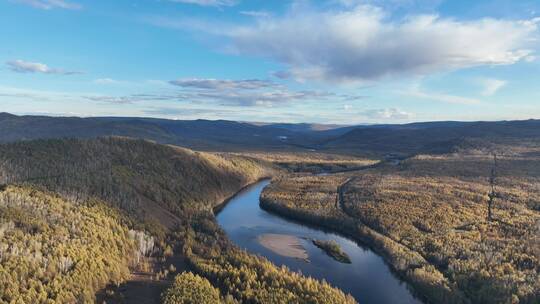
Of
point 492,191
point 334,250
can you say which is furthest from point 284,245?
point 492,191

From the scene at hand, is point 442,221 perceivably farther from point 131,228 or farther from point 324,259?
point 131,228

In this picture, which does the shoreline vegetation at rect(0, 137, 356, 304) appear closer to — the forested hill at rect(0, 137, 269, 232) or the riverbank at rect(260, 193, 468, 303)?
the forested hill at rect(0, 137, 269, 232)

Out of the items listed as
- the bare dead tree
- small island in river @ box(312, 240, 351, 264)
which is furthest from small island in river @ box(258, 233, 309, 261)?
the bare dead tree

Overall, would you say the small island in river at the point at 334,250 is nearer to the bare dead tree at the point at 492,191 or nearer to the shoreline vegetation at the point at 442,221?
the shoreline vegetation at the point at 442,221

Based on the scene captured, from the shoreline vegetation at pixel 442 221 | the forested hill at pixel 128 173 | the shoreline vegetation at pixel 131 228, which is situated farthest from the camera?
the forested hill at pixel 128 173

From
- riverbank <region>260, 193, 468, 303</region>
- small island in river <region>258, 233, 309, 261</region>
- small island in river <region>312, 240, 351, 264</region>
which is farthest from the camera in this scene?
small island in river <region>258, 233, 309, 261</region>

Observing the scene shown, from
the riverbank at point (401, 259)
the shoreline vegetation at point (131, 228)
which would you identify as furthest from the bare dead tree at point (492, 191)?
the shoreline vegetation at point (131, 228)
